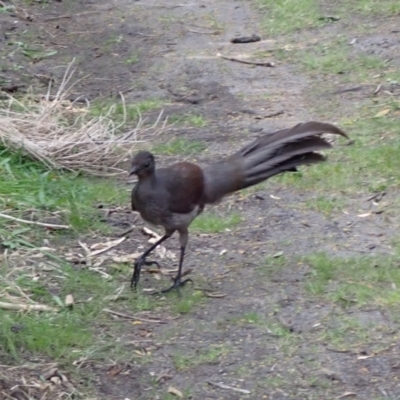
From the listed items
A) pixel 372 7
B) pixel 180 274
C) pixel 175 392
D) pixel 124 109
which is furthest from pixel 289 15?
pixel 175 392

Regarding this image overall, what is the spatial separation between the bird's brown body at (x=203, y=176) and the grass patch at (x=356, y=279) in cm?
61

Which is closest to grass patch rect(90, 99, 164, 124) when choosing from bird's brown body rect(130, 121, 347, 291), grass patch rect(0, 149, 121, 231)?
grass patch rect(0, 149, 121, 231)

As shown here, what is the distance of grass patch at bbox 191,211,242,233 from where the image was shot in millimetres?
6320

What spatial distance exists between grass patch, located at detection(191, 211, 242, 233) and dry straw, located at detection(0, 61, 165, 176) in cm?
106

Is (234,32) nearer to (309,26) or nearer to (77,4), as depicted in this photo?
(309,26)

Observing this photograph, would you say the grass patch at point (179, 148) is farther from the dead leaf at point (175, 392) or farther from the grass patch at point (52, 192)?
the dead leaf at point (175, 392)

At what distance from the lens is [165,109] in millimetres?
8500

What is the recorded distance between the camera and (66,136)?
7352mm

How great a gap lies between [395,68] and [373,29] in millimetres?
1279

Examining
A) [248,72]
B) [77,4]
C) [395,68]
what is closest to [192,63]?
[248,72]

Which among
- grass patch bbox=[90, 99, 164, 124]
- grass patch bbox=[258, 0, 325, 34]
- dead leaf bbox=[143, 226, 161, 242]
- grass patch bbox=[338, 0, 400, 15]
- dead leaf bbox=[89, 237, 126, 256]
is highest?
dead leaf bbox=[89, 237, 126, 256]

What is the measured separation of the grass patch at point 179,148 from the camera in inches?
299

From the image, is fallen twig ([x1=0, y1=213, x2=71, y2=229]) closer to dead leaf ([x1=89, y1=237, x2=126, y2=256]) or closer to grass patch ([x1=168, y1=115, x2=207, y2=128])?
dead leaf ([x1=89, y1=237, x2=126, y2=256])

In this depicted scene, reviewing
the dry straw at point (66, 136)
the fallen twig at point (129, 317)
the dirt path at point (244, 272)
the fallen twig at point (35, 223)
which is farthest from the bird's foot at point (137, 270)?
the dry straw at point (66, 136)
